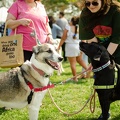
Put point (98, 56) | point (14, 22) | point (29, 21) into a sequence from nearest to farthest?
point (98, 56)
point (29, 21)
point (14, 22)

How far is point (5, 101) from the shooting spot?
3771 mm

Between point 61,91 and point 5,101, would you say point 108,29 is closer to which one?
point 5,101

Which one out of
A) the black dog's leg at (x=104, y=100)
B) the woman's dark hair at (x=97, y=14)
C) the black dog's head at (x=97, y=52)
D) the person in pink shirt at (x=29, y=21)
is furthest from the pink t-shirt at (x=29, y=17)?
the black dog's leg at (x=104, y=100)

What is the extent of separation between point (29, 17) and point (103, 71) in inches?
60.3

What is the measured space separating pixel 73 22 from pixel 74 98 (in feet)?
8.70

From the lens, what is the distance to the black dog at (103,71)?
3.75 metres

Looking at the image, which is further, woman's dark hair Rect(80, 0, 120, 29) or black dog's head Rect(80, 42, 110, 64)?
woman's dark hair Rect(80, 0, 120, 29)

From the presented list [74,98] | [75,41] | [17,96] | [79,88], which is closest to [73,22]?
[75,41]

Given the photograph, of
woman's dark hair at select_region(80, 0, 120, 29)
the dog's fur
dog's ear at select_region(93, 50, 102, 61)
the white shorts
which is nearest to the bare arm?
the dog's fur

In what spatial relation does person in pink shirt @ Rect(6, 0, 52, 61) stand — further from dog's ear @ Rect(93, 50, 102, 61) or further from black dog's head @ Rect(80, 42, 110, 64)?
dog's ear @ Rect(93, 50, 102, 61)

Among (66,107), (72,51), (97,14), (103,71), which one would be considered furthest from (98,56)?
(72,51)

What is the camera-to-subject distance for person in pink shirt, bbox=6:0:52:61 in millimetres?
4439

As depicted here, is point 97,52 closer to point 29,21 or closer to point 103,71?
point 103,71

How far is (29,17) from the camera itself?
4473mm
